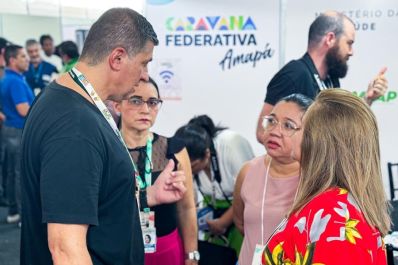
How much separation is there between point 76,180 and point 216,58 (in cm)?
219

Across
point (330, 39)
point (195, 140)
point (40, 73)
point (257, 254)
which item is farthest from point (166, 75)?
point (40, 73)

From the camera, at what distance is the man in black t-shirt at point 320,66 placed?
2.43m

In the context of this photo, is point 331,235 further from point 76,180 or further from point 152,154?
point 152,154

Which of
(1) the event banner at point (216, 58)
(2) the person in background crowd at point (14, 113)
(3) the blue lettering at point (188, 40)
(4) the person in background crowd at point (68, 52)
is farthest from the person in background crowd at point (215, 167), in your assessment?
(4) the person in background crowd at point (68, 52)

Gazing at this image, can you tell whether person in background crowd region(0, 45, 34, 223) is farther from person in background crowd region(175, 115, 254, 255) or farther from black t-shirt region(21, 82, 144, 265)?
black t-shirt region(21, 82, 144, 265)

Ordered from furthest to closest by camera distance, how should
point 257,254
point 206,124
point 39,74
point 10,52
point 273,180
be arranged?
point 39,74 → point 10,52 → point 206,124 → point 273,180 → point 257,254

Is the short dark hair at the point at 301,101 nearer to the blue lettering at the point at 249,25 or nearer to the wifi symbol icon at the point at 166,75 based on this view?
the blue lettering at the point at 249,25

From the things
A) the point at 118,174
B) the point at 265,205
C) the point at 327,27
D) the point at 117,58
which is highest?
the point at 327,27

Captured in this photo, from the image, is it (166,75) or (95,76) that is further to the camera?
(166,75)

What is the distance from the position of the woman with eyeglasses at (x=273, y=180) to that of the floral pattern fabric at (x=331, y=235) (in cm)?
64

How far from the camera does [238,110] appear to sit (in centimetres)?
321

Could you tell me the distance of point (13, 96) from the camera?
4379 millimetres

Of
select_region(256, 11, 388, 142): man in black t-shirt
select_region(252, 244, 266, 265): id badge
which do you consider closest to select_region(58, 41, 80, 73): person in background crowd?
select_region(256, 11, 388, 142): man in black t-shirt

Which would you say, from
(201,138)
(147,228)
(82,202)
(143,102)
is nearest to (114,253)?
(82,202)
